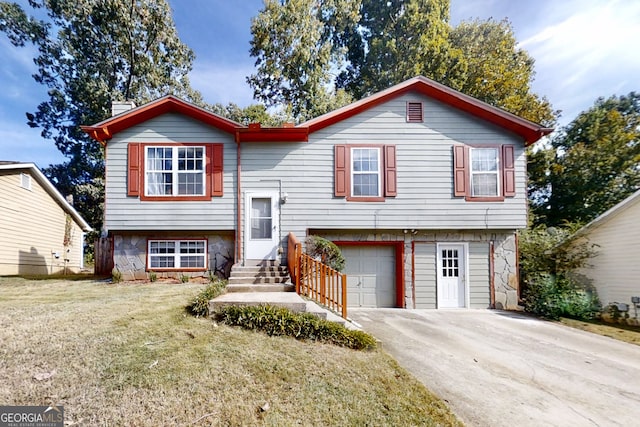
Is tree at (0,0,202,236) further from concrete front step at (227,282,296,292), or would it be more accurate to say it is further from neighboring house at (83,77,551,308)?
concrete front step at (227,282,296,292)

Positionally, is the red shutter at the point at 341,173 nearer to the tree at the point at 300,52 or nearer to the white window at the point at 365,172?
the white window at the point at 365,172

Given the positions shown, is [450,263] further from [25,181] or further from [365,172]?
[25,181]

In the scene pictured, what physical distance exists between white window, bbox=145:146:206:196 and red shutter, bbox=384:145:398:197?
543cm

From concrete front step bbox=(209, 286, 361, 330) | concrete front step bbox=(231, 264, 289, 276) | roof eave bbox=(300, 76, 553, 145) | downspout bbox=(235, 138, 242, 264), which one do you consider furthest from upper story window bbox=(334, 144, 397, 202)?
concrete front step bbox=(209, 286, 361, 330)

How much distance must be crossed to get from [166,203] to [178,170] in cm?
103

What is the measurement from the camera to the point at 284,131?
8914 millimetres

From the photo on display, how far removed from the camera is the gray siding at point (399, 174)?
360 inches

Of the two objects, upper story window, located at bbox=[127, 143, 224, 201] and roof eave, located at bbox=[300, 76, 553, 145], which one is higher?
roof eave, located at bbox=[300, 76, 553, 145]

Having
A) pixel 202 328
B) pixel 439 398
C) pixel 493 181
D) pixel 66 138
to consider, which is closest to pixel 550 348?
pixel 439 398

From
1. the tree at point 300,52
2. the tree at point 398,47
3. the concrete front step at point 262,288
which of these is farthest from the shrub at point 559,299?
the tree at point 300,52

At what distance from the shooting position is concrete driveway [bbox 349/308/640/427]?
357 cm

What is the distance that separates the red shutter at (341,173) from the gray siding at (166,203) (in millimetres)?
3041

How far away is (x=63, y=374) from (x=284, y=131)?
282 inches

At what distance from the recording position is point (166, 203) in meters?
8.94
